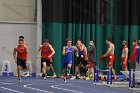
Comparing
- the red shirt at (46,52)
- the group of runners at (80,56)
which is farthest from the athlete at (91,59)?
the red shirt at (46,52)

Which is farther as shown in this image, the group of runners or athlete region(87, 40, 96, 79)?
athlete region(87, 40, 96, 79)

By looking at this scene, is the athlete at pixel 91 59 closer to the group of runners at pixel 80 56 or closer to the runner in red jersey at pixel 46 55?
the group of runners at pixel 80 56

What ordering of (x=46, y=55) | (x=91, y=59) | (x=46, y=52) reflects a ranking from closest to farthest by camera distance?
(x=46, y=55) < (x=46, y=52) < (x=91, y=59)

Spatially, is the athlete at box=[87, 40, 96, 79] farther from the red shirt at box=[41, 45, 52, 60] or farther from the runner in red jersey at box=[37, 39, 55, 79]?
the red shirt at box=[41, 45, 52, 60]

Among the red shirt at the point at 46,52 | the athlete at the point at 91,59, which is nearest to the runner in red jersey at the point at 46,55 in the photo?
the red shirt at the point at 46,52

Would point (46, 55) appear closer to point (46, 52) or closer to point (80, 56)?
point (46, 52)

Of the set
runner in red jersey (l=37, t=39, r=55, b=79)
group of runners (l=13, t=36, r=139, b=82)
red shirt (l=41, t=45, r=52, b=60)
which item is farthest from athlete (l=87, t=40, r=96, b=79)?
red shirt (l=41, t=45, r=52, b=60)

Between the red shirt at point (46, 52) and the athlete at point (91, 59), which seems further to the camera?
the athlete at point (91, 59)

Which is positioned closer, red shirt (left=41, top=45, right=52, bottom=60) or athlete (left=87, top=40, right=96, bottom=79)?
red shirt (left=41, top=45, right=52, bottom=60)

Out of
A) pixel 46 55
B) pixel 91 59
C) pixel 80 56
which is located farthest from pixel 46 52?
pixel 91 59

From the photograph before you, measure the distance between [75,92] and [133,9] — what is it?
1301 cm

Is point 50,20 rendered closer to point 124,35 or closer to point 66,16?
point 66,16

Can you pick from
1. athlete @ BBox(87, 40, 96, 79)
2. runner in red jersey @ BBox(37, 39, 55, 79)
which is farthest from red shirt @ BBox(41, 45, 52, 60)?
athlete @ BBox(87, 40, 96, 79)

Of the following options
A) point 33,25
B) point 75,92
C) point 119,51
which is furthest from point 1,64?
point 75,92
